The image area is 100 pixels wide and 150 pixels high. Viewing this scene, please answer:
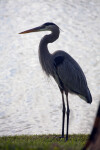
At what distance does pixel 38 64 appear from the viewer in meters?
14.0

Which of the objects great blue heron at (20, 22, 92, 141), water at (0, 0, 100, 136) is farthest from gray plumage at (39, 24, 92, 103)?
water at (0, 0, 100, 136)

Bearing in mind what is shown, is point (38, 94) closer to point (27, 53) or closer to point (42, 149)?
point (27, 53)

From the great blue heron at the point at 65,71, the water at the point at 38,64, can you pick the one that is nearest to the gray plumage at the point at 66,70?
the great blue heron at the point at 65,71

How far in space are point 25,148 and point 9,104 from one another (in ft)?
19.9

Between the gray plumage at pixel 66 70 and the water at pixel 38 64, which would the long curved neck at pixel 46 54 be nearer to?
the gray plumage at pixel 66 70

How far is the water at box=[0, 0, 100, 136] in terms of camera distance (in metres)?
9.00

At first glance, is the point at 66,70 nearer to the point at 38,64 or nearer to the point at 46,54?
the point at 46,54

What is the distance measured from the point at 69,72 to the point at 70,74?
1.6 inches

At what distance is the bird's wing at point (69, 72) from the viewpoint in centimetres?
663

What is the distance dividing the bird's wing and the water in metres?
0.75

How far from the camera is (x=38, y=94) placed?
11031 millimetres

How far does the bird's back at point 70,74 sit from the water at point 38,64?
0.75m

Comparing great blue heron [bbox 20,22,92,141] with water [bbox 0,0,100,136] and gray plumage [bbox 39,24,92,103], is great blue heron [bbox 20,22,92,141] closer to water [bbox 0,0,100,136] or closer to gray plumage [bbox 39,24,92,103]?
gray plumage [bbox 39,24,92,103]

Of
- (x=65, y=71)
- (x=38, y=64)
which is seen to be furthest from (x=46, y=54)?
(x=38, y=64)
